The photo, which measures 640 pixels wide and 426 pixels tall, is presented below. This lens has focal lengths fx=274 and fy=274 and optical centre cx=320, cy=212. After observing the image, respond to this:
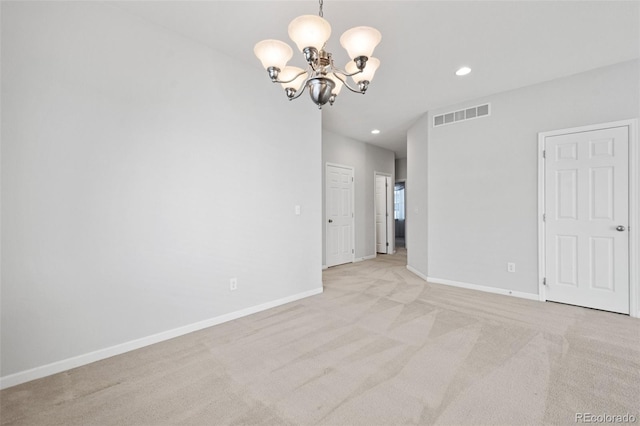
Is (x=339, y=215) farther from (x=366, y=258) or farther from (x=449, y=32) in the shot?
(x=449, y=32)

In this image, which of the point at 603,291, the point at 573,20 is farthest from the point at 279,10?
the point at 603,291

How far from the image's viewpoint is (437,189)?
14.5 feet

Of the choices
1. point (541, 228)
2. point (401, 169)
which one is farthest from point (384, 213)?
point (541, 228)

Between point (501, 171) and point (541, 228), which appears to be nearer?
point (541, 228)

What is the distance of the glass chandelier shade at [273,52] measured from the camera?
1.73m

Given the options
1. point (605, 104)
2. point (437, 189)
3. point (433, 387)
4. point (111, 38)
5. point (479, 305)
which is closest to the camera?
point (433, 387)

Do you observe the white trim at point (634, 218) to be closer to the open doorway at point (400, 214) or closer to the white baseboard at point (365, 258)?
the white baseboard at point (365, 258)

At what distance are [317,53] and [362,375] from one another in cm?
210

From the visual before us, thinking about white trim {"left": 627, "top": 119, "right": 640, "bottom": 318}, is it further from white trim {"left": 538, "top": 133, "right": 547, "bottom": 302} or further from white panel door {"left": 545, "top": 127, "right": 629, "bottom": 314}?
white trim {"left": 538, "top": 133, "right": 547, "bottom": 302}

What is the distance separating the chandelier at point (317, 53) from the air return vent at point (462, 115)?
280 cm

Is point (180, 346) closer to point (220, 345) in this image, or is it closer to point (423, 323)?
point (220, 345)

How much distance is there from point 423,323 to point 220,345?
1.95 metres

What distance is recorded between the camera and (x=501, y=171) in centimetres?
381

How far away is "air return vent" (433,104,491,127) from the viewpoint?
155 inches
